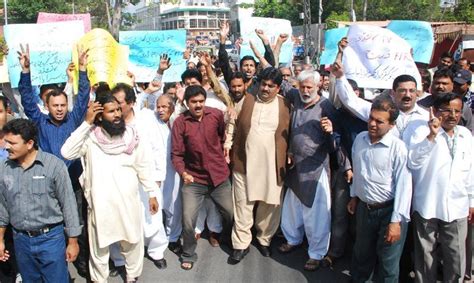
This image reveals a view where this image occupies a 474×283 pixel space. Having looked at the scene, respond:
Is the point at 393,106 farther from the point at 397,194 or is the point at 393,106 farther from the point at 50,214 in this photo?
the point at 50,214

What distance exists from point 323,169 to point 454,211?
1.24 meters

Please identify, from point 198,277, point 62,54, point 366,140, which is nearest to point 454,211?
point 366,140

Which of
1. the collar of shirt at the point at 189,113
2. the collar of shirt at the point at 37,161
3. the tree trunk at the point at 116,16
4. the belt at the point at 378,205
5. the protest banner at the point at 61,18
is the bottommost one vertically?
the belt at the point at 378,205

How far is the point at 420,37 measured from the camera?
5.41 m

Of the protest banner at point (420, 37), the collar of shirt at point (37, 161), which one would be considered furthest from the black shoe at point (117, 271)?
the protest banner at point (420, 37)

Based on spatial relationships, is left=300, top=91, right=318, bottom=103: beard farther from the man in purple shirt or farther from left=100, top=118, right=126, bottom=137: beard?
left=100, top=118, right=126, bottom=137: beard

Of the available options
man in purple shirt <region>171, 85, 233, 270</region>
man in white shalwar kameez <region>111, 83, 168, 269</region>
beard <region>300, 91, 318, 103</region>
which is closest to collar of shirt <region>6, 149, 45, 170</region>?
man in white shalwar kameez <region>111, 83, 168, 269</region>

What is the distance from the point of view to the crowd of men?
3219 millimetres

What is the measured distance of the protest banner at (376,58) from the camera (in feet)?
13.8

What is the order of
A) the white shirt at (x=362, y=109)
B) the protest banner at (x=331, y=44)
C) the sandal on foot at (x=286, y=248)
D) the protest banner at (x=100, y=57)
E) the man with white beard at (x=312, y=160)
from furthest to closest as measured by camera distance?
the protest banner at (x=331, y=44) < the protest banner at (x=100, y=57) < the sandal on foot at (x=286, y=248) < the man with white beard at (x=312, y=160) < the white shirt at (x=362, y=109)

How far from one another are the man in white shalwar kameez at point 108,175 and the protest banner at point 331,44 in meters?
3.18

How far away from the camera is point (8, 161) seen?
3074 millimetres

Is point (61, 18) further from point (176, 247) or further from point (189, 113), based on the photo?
point (176, 247)

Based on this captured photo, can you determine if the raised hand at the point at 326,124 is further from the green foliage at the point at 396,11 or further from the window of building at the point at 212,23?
the window of building at the point at 212,23
